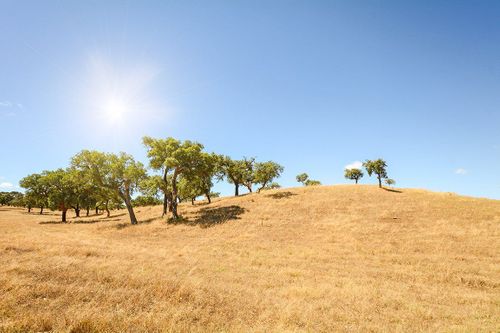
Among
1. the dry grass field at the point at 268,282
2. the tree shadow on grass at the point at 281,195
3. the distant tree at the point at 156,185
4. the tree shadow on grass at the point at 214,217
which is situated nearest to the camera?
the dry grass field at the point at 268,282

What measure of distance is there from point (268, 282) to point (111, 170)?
37.2 metres

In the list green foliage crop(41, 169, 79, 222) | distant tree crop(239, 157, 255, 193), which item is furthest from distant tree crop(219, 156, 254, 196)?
green foliage crop(41, 169, 79, 222)

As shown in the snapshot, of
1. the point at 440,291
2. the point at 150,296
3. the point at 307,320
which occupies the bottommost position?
the point at 440,291

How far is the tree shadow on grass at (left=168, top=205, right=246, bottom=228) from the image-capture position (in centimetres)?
3721

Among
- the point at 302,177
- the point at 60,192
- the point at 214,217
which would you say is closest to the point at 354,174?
the point at 302,177

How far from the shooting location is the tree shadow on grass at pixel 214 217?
3721 cm

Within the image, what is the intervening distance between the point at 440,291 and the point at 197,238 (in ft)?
72.7

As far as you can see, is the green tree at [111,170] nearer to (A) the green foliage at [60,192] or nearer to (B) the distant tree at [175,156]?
(B) the distant tree at [175,156]

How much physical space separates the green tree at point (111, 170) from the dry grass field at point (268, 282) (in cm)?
1329

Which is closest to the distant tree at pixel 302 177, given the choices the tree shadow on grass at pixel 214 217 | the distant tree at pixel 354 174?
the distant tree at pixel 354 174

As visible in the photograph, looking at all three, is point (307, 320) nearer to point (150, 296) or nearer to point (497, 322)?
point (150, 296)

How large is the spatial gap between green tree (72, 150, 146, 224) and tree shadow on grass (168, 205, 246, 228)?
9.52 m

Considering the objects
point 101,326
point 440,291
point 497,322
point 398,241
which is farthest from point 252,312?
point 398,241

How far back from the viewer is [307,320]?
8.95 metres
